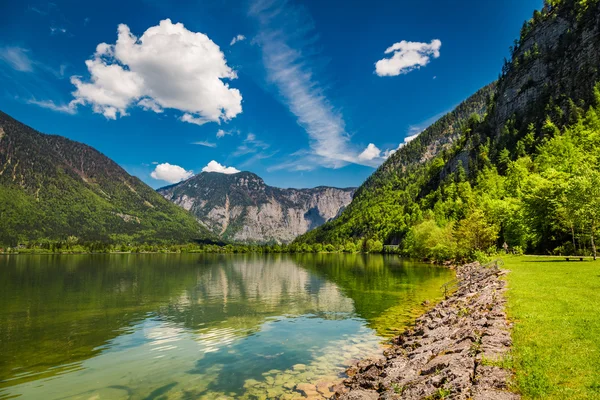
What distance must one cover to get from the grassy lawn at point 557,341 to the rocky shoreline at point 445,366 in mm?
755

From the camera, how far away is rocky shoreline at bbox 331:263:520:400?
12.5m

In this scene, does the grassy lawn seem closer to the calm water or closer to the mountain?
the calm water

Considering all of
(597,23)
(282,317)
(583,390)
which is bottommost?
(282,317)

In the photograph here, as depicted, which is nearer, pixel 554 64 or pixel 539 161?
Answer: pixel 539 161

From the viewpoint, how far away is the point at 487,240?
9562cm

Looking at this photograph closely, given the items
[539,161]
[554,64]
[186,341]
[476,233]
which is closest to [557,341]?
[186,341]

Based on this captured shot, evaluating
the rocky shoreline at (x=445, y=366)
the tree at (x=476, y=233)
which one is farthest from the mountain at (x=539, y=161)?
the rocky shoreline at (x=445, y=366)

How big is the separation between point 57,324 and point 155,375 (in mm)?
22852

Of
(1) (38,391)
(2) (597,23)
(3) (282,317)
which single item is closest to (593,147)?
(2) (597,23)

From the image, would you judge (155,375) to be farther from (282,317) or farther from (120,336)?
(282,317)

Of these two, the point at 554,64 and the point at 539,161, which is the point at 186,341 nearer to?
the point at 539,161

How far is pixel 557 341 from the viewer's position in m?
15.0

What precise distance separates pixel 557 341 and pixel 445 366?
510cm

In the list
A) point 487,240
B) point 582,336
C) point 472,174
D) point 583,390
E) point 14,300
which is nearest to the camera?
point 583,390
